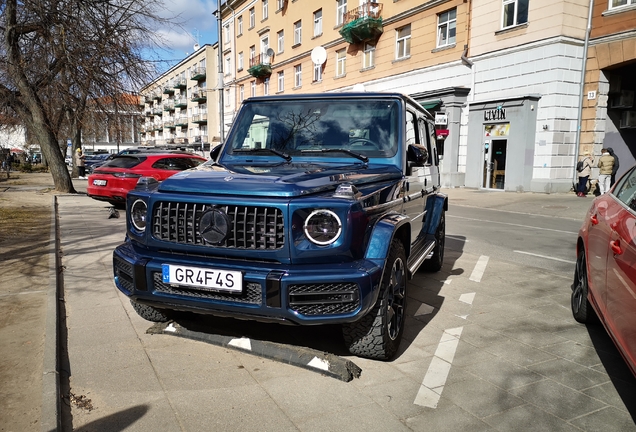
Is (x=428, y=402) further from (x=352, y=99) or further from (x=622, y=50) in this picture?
(x=622, y=50)

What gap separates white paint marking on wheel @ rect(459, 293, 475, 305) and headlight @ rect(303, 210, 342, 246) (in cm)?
262

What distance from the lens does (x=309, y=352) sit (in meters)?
3.28

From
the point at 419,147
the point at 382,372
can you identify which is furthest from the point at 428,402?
the point at 419,147

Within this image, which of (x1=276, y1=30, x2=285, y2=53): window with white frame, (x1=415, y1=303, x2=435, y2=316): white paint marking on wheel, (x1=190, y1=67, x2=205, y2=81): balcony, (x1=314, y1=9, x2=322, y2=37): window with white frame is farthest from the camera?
Answer: (x1=190, y1=67, x2=205, y2=81): balcony

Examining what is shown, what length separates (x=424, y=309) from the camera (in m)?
4.57

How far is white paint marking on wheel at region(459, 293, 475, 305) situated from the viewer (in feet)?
16.0

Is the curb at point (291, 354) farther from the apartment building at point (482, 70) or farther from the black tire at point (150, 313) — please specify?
the apartment building at point (482, 70)

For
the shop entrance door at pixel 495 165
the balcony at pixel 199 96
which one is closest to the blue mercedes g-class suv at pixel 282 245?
the shop entrance door at pixel 495 165

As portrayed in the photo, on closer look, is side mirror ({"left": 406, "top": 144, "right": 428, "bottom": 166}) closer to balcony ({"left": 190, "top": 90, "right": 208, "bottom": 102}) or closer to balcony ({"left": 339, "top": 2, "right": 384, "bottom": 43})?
Answer: balcony ({"left": 339, "top": 2, "right": 384, "bottom": 43})

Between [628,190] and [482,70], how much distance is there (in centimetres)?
1759

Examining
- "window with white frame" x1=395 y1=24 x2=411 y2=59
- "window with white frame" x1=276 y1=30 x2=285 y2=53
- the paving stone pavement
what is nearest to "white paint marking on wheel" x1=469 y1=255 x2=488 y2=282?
the paving stone pavement

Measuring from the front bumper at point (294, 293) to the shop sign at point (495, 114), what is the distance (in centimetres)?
1769

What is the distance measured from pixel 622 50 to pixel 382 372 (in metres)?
17.4

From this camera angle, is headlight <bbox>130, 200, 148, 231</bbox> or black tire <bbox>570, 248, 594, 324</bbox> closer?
headlight <bbox>130, 200, 148, 231</bbox>
